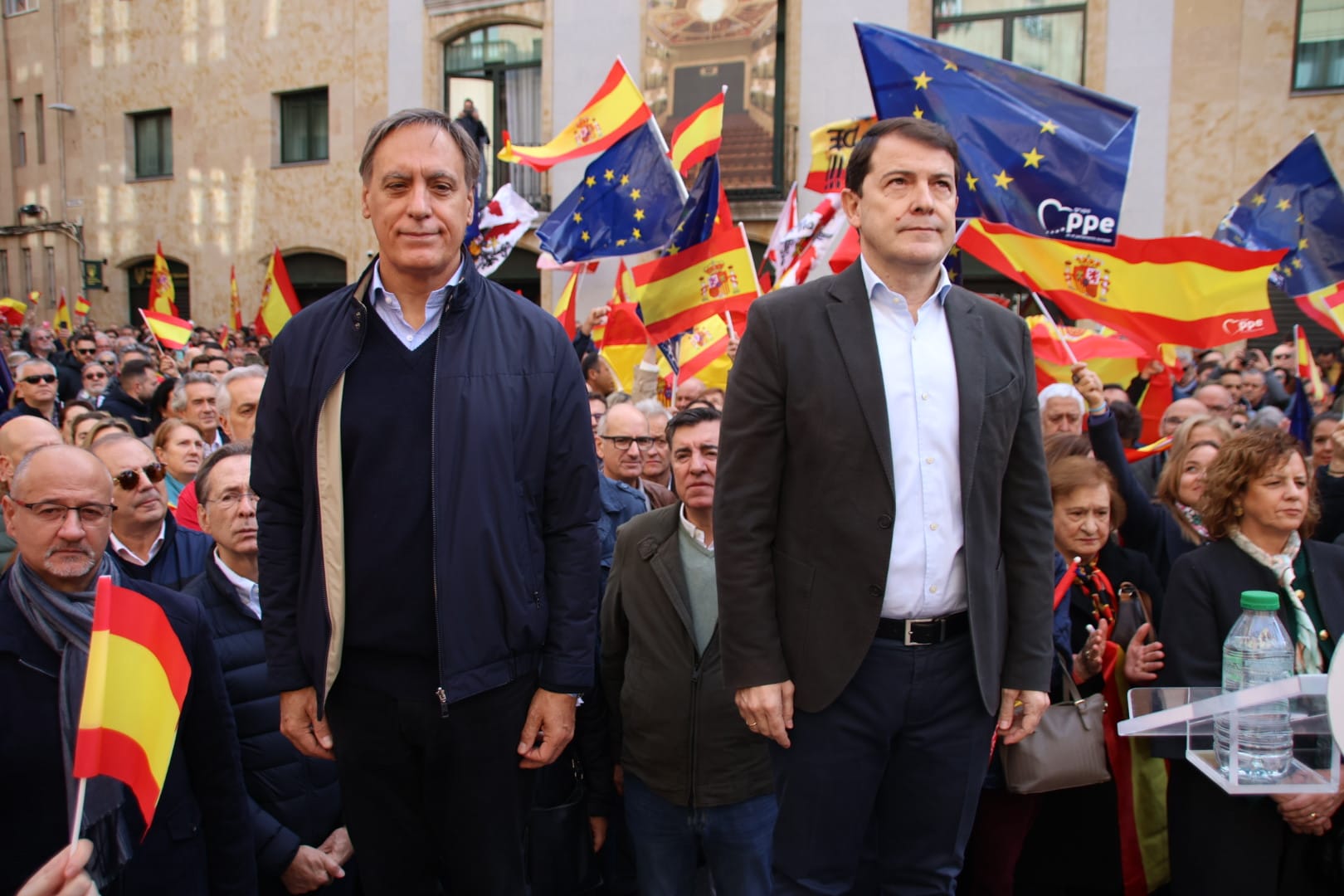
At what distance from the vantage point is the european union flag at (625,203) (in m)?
7.44

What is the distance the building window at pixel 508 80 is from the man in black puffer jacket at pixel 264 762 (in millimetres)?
16652

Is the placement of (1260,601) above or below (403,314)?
below

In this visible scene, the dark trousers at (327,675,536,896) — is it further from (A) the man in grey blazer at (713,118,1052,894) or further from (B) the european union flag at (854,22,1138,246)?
(B) the european union flag at (854,22,1138,246)

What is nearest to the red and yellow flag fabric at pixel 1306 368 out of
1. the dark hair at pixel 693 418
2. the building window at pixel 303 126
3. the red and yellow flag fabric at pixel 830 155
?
the red and yellow flag fabric at pixel 830 155

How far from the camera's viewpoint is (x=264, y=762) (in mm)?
3020

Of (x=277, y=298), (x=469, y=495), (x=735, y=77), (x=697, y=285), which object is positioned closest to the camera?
(x=469, y=495)

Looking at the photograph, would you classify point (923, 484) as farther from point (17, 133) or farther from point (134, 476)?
point (17, 133)

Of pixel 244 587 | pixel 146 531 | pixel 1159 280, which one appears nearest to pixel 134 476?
pixel 146 531

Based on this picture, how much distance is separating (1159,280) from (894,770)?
415 cm

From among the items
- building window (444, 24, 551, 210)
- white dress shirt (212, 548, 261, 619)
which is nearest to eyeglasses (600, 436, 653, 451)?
white dress shirt (212, 548, 261, 619)

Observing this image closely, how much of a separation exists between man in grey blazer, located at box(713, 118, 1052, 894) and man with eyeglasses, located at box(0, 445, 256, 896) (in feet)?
4.12

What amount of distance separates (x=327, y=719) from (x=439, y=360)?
31.8 inches

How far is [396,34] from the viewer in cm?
2033

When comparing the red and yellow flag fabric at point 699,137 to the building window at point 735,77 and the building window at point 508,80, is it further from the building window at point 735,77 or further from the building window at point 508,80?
the building window at point 508,80
